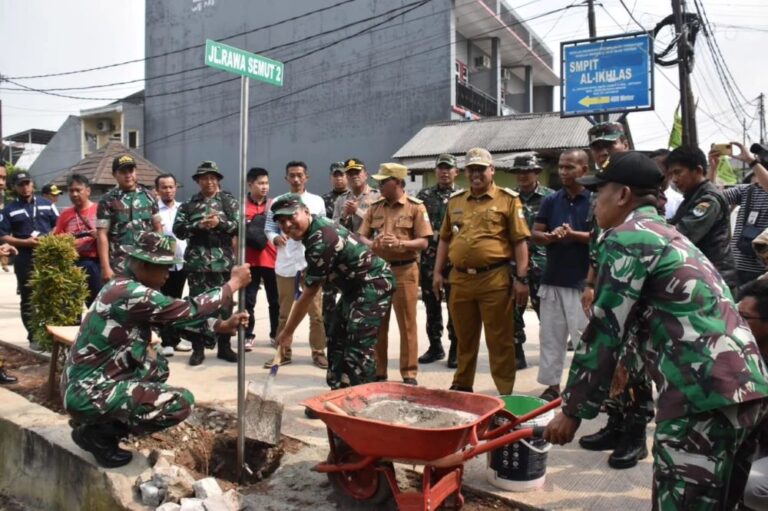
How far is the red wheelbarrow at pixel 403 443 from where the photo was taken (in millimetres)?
2705

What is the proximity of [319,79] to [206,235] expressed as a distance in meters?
17.1

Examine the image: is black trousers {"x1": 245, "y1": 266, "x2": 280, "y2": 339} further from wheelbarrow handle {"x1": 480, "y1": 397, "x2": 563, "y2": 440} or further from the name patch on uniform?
the name patch on uniform

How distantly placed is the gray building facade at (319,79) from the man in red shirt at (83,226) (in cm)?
1375

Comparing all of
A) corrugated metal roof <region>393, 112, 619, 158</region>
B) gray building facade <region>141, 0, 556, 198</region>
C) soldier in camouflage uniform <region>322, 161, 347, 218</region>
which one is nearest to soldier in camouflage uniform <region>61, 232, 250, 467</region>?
soldier in camouflage uniform <region>322, 161, 347, 218</region>

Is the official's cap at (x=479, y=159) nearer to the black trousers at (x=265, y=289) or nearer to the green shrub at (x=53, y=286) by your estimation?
the black trousers at (x=265, y=289)

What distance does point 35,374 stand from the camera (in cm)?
586

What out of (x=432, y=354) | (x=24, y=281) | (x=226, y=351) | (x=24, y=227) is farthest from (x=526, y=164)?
(x=24, y=281)

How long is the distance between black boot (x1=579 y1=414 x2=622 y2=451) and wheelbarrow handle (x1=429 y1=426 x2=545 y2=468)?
52.7 inches

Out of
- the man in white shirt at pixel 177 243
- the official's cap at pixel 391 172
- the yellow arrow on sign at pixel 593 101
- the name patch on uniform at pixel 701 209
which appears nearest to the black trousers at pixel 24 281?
the man in white shirt at pixel 177 243

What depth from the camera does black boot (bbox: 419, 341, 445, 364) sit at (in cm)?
611

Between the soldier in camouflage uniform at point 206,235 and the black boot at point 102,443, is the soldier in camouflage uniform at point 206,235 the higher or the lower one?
the higher one

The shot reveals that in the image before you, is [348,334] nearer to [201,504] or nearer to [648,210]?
[201,504]

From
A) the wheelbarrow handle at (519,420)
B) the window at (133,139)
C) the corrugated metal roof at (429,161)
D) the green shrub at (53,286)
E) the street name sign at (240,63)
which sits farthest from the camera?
the window at (133,139)

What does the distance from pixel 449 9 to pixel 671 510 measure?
60.5 feet
